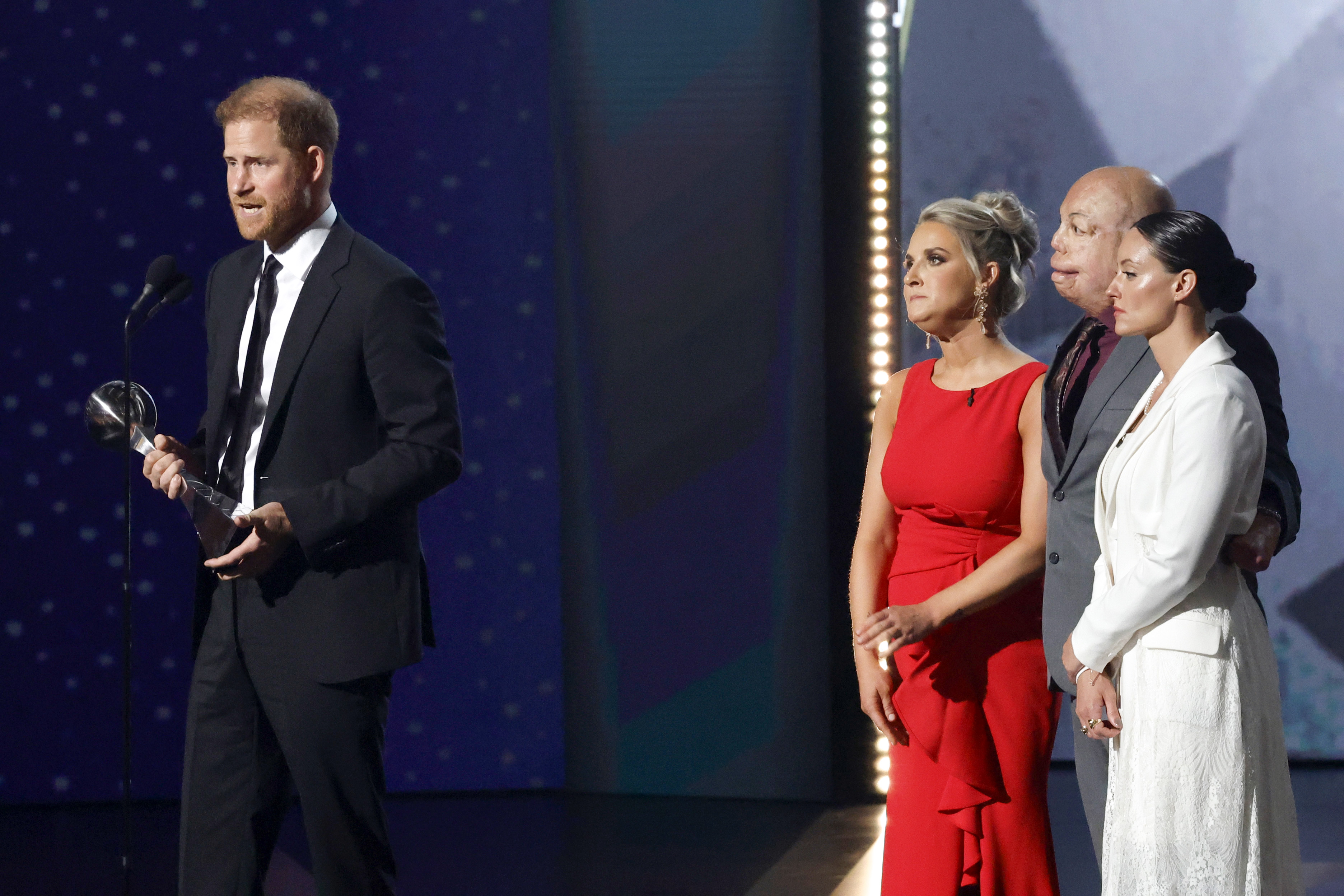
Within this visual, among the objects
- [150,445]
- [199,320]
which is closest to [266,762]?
[150,445]

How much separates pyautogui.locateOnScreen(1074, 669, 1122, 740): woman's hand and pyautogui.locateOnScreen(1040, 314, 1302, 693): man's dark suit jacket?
0.20m

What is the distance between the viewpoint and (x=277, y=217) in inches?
87.6

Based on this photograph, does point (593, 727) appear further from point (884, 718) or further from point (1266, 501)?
point (1266, 501)

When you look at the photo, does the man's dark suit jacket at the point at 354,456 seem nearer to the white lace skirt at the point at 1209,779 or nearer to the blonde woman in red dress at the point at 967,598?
the blonde woman in red dress at the point at 967,598

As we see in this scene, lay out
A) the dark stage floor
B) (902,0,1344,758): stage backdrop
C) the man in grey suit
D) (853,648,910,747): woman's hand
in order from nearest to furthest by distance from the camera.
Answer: the man in grey suit < (853,648,910,747): woman's hand < the dark stage floor < (902,0,1344,758): stage backdrop

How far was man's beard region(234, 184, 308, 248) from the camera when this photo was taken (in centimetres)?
222

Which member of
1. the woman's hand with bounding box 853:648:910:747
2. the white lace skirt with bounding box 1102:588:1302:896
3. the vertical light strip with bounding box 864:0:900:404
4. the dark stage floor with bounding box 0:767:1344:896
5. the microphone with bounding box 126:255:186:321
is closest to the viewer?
the white lace skirt with bounding box 1102:588:1302:896

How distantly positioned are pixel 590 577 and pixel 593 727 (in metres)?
0.48

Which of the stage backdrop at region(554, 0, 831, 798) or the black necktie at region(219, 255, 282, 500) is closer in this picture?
the black necktie at region(219, 255, 282, 500)

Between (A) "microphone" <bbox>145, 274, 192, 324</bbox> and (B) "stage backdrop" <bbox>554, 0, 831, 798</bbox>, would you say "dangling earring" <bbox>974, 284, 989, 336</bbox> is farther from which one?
(B) "stage backdrop" <bbox>554, 0, 831, 798</bbox>

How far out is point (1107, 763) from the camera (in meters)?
2.23

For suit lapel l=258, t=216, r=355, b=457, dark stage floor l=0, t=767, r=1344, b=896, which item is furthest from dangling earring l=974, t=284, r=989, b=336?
dark stage floor l=0, t=767, r=1344, b=896

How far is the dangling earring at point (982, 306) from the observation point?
2.29 meters

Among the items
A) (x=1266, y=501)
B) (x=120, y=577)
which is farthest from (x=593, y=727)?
(x=1266, y=501)
